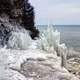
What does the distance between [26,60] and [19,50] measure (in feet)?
A: 3.02

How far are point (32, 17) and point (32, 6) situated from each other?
25 cm

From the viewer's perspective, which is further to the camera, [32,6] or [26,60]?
[32,6]

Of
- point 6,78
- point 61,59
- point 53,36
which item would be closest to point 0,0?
point 53,36

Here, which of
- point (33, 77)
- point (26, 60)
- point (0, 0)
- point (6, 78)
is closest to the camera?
point (6, 78)

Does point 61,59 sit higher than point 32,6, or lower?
lower

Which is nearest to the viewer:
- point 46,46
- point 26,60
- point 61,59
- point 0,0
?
point 26,60

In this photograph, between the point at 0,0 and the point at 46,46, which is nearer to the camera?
the point at 46,46

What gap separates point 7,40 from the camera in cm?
695

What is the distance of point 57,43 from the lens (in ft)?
22.5

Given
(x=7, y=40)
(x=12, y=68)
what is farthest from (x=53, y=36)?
(x=12, y=68)

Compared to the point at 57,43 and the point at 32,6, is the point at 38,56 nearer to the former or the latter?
the point at 57,43

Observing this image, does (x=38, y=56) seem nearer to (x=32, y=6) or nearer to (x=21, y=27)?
(x=21, y=27)

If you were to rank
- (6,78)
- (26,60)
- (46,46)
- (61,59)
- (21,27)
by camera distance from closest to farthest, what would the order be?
1. (6,78)
2. (26,60)
3. (61,59)
4. (46,46)
5. (21,27)

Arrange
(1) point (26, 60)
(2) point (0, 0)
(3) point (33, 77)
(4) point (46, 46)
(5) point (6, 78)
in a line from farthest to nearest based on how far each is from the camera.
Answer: (2) point (0, 0) → (4) point (46, 46) → (1) point (26, 60) → (3) point (33, 77) → (5) point (6, 78)
